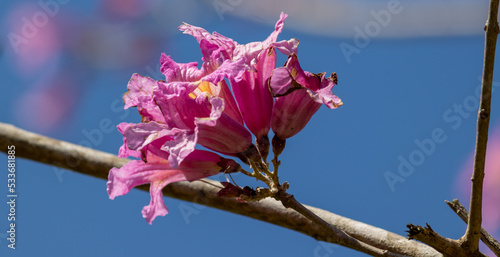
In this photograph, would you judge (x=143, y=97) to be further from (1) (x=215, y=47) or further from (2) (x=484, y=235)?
(2) (x=484, y=235)

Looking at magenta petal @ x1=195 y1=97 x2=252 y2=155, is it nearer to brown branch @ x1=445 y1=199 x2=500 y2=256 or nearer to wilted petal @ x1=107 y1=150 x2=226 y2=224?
wilted petal @ x1=107 y1=150 x2=226 y2=224

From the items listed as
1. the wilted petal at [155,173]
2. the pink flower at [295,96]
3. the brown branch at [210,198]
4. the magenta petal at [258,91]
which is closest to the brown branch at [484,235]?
the brown branch at [210,198]

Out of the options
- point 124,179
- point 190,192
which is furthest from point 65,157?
point 124,179

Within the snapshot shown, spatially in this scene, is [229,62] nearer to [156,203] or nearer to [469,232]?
[156,203]

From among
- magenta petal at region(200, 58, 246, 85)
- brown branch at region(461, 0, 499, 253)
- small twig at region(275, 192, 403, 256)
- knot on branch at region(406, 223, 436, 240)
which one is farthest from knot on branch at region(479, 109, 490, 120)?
magenta petal at region(200, 58, 246, 85)

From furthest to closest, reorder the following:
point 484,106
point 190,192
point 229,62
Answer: point 190,192, point 229,62, point 484,106

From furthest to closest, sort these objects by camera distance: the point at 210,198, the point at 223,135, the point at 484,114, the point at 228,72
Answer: the point at 210,198 → the point at 223,135 → the point at 228,72 → the point at 484,114

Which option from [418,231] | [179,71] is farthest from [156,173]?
[418,231]
